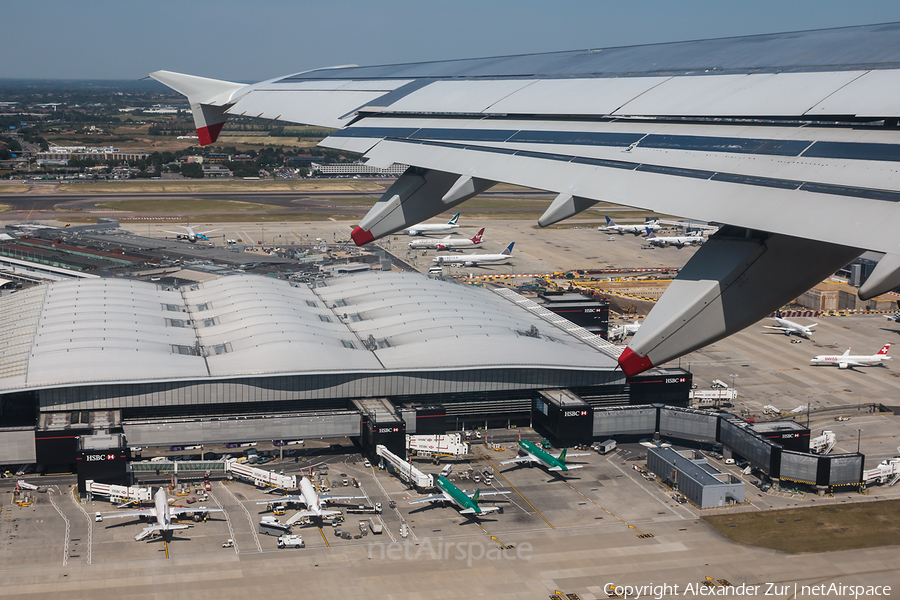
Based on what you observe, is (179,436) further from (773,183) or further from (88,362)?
(773,183)

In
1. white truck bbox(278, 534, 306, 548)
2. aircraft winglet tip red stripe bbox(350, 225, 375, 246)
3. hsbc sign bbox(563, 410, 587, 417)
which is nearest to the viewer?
aircraft winglet tip red stripe bbox(350, 225, 375, 246)

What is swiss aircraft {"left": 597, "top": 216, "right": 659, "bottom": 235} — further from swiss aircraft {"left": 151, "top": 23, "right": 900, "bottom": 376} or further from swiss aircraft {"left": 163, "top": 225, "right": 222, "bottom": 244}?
swiss aircraft {"left": 151, "top": 23, "right": 900, "bottom": 376}

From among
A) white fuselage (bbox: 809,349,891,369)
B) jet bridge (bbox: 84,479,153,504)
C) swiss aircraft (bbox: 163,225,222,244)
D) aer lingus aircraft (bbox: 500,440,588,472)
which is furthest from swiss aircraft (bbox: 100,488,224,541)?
swiss aircraft (bbox: 163,225,222,244)

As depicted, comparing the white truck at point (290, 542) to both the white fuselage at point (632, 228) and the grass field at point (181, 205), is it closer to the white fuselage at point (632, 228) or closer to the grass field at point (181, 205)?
the white fuselage at point (632, 228)

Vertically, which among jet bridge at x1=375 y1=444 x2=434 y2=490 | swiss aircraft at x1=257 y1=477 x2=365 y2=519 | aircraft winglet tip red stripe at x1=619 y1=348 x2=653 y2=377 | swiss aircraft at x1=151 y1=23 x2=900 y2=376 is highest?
swiss aircraft at x1=151 y1=23 x2=900 y2=376

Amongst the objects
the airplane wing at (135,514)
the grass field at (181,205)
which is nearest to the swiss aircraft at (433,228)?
the grass field at (181,205)

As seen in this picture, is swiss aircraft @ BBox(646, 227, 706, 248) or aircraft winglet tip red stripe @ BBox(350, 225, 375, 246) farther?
swiss aircraft @ BBox(646, 227, 706, 248)

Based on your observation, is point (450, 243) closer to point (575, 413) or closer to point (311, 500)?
point (575, 413)
